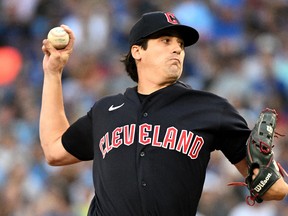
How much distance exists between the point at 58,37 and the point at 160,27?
68 cm

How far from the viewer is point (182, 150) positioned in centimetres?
442

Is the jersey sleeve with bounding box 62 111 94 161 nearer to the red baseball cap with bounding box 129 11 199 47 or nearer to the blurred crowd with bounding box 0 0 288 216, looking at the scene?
the red baseball cap with bounding box 129 11 199 47

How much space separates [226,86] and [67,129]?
4.53 m

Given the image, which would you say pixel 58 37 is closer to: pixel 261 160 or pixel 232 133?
pixel 232 133

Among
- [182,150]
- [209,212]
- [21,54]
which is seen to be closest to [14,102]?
[21,54]

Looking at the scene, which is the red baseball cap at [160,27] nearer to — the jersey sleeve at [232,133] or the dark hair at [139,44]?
the dark hair at [139,44]

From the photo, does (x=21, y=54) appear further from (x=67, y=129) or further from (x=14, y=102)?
(x=67, y=129)

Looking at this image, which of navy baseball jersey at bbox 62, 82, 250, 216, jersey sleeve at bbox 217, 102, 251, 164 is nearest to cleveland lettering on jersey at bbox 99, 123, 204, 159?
navy baseball jersey at bbox 62, 82, 250, 216

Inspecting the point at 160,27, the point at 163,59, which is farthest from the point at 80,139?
the point at 160,27

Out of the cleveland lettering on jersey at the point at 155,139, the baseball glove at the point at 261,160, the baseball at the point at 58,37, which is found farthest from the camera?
the baseball at the point at 58,37

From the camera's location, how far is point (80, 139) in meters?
4.89

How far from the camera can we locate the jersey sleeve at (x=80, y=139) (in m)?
4.88

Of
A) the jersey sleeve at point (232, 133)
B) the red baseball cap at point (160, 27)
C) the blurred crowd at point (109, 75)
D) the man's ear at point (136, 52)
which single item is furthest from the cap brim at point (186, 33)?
the blurred crowd at point (109, 75)

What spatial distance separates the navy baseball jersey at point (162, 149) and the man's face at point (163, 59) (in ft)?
0.26
